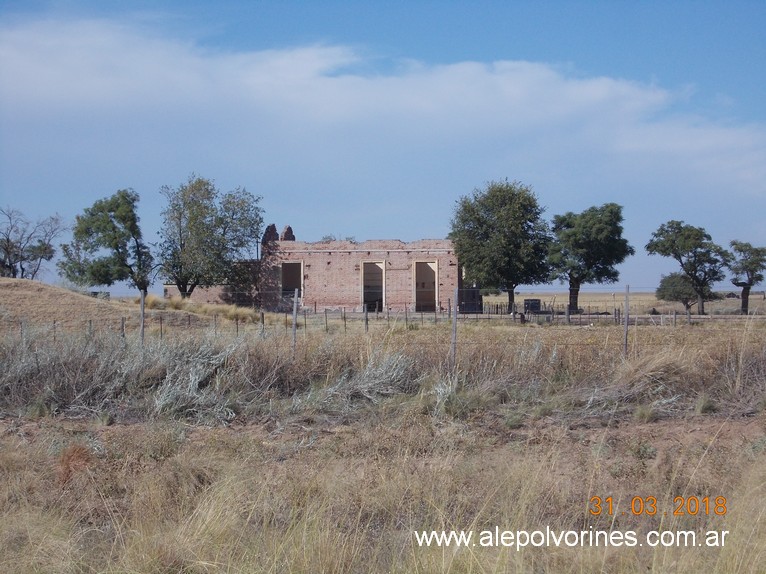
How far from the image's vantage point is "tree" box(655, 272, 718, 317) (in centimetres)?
5635

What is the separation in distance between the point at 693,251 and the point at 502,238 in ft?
50.9

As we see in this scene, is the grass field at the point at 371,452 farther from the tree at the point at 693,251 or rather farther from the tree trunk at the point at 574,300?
the tree at the point at 693,251

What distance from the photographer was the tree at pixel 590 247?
53156mm

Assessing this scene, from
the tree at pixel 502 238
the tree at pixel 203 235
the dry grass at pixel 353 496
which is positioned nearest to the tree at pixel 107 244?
the tree at pixel 203 235

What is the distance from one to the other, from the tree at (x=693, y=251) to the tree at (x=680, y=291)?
2.84 feet

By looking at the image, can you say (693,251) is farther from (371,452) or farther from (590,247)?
(371,452)

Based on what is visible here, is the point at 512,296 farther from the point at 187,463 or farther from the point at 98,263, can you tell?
the point at 187,463

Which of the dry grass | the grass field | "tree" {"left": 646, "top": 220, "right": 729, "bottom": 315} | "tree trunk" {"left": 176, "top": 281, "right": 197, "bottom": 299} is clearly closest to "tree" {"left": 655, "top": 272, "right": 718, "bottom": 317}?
"tree" {"left": 646, "top": 220, "right": 729, "bottom": 315}

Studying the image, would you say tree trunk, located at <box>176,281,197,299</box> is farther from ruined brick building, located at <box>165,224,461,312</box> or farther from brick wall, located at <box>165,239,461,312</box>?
brick wall, located at <box>165,239,461,312</box>

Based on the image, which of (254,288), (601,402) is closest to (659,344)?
(601,402)

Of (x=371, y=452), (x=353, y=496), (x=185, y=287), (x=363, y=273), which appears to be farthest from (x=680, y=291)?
(x=353, y=496)

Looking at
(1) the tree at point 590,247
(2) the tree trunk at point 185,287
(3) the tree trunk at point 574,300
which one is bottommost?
(3) the tree trunk at point 574,300

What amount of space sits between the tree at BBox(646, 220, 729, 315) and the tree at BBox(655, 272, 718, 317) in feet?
2.84

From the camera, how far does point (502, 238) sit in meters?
47.7
